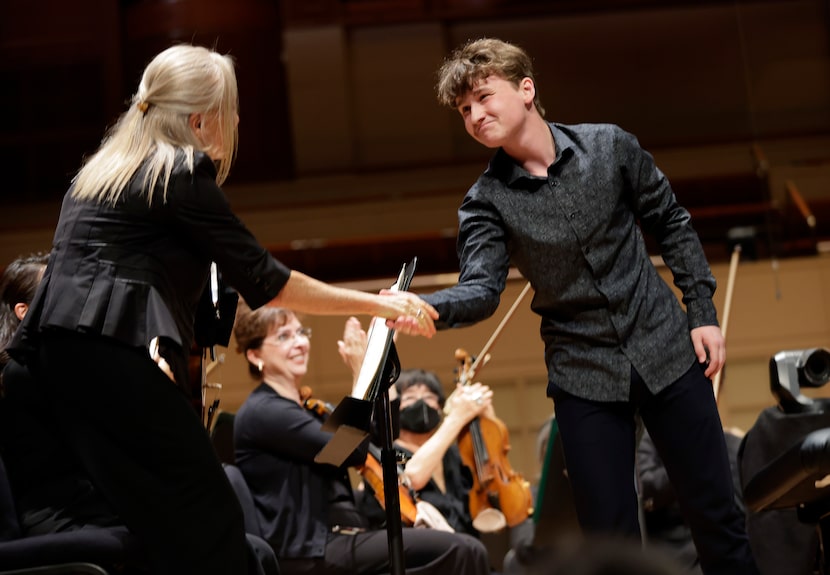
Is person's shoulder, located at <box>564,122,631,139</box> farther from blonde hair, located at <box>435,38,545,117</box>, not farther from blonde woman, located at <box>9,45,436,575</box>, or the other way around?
blonde woman, located at <box>9,45,436,575</box>

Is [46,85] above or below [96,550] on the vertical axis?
above

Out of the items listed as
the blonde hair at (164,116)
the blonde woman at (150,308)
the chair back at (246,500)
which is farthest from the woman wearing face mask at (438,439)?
the blonde hair at (164,116)

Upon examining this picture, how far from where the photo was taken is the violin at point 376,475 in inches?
117

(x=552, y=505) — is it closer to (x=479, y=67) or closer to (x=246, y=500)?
(x=246, y=500)

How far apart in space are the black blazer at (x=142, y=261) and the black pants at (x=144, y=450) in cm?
5

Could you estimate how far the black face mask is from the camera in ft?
11.8

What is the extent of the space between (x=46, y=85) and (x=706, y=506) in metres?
6.83

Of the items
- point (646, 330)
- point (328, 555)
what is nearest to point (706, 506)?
point (646, 330)

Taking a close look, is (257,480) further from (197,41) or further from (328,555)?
(197,41)

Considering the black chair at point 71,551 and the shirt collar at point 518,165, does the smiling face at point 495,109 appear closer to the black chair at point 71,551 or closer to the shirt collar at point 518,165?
the shirt collar at point 518,165

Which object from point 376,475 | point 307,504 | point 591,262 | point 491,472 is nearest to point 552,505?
point 491,472

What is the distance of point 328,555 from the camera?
108 inches

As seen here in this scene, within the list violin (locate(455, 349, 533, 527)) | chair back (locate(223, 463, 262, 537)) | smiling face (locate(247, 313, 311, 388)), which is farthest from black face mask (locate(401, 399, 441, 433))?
chair back (locate(223, 463, 262, 537))

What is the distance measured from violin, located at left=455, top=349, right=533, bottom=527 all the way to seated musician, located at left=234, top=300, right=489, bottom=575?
1.80 ft
